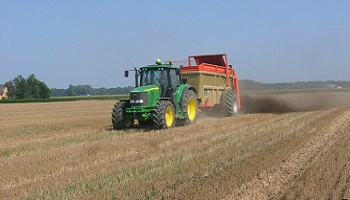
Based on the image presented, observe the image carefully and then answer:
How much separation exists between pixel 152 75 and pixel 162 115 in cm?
173

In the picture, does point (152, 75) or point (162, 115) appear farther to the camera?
point (152, 75)

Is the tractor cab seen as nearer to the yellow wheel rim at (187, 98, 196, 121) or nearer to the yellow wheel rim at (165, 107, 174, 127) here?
the yellow wheel rim at (165, 107, 174, 127)

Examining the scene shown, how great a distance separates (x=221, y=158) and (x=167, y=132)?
4.04m

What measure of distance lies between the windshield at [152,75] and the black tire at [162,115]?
104cm

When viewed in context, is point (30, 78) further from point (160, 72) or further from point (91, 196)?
point (91, 196)

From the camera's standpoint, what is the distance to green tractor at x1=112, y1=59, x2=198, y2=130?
39.6ft

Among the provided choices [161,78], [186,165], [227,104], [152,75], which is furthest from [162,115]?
[227,104]

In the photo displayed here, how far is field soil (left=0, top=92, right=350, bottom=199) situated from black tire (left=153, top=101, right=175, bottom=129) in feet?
1.84

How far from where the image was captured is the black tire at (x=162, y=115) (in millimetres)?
11852

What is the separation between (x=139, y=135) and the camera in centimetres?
1083

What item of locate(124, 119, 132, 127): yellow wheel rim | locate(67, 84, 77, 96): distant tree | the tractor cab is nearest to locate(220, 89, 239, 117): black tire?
the tractor cab

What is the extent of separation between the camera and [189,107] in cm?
1397

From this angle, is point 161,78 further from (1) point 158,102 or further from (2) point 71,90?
(2) point 71,90

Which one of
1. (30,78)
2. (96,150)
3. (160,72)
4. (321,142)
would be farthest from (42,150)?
(30,78)
